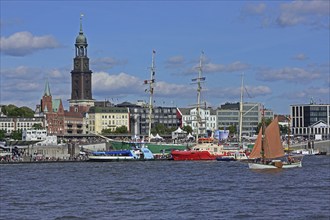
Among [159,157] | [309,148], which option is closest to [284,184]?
[159,157]

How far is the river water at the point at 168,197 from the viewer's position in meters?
44.1

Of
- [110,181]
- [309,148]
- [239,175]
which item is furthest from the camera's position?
[309,148]

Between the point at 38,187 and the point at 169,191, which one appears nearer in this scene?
the point at 169,191

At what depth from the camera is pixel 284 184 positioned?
6344 cm

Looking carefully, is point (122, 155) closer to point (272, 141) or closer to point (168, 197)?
point (272, 141)

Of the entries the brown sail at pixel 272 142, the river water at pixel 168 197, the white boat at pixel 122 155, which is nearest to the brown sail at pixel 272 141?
the brown sail at pixel 272 142

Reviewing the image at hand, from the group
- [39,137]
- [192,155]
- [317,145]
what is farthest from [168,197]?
[317,145]

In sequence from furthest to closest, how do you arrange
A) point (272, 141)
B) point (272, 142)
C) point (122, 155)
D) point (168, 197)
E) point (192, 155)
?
point (192, 155)
point (122, 155)
point (272, 142)
point (272, 141)
point (168, 197)

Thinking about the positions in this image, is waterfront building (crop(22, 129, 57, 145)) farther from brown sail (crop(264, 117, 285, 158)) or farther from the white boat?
brown sail (crop(264, 117, 285, 158))

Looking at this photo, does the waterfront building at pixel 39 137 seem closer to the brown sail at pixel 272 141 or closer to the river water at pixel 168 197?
the brown sail at pixel 272 141

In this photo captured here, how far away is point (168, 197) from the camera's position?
53250 millimetres

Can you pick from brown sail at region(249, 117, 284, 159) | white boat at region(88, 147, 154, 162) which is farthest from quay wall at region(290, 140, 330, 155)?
brown sail at region(249, 117, 284, 159)

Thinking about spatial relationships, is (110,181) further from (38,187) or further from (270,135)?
(270,135)

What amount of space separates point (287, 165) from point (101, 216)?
50.8 metres
